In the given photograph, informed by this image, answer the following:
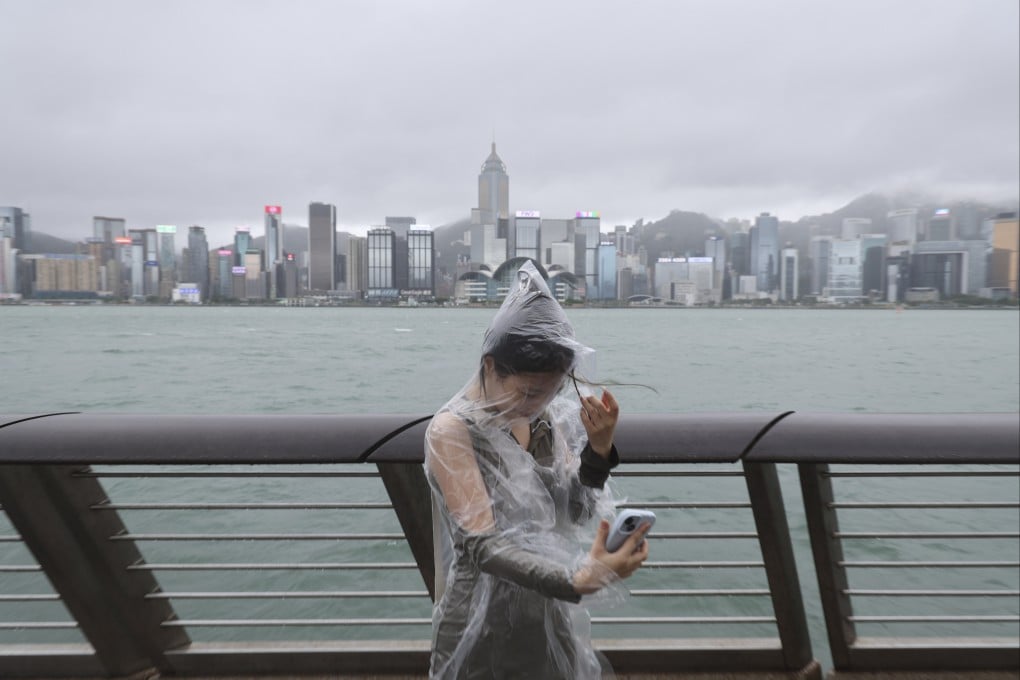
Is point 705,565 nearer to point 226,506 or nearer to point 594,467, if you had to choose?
point 594,467

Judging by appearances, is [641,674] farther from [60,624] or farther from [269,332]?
[269,332]

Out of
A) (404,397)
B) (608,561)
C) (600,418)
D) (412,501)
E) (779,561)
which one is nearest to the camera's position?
(608,561)

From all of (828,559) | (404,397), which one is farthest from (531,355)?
(404,397)

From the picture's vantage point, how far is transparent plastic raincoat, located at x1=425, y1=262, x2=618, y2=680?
151 centimetres

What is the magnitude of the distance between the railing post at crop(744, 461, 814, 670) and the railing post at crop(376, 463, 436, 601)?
0.98 m

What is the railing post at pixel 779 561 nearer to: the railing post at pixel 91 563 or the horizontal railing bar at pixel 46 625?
the railing post at pixel 91 563

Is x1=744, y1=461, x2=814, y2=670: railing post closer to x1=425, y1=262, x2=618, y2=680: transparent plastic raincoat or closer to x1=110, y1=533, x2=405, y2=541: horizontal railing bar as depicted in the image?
x1=425, y1=262, x2=618, y2=680: transparent plastic raincoat

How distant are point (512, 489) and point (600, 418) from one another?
24 centimetres

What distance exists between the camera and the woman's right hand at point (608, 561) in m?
1.34

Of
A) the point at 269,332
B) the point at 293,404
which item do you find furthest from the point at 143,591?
the point at 269,332

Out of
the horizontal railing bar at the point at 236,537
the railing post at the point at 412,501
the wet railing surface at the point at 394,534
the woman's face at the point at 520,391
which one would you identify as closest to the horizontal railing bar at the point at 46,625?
the wet railing surface at the point at 394,534

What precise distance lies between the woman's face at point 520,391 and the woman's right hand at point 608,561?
318 millimetres

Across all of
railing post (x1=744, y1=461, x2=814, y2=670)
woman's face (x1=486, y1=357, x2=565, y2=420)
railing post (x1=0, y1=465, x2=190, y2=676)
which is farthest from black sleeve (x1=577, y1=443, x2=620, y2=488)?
railing post (x1=0, y1=465, x2=190, y2=676)

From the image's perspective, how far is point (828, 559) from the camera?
98.5 inches
